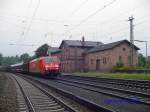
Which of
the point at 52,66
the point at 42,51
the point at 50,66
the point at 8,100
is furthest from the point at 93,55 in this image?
the point at 8,100

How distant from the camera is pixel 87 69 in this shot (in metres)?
75.6

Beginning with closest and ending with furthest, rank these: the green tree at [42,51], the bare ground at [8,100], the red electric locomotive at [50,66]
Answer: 1. the bare ground at [8,100]
2. the red electric locomotive at [50,66]
3. the green tree at [42,51]

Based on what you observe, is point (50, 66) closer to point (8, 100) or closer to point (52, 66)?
point (52, 66)

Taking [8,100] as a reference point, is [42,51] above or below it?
above

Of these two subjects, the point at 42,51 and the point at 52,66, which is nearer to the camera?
the point at 52,66

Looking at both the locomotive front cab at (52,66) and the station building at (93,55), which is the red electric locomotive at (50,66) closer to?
the locomotive front cab at (52,66)

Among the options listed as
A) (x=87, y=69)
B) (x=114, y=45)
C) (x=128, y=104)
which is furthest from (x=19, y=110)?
(x=87, y=69)

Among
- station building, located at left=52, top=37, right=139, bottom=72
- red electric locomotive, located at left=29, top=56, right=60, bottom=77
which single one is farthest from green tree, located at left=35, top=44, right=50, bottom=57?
red electric locomotive, located at left=29, top=56, right=60, bottom=77

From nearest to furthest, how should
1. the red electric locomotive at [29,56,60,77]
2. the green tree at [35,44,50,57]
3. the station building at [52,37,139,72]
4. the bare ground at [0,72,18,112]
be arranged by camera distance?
the bare ground at [0,72,18,112] → the red electric locomotive at [29,56,60,77] → the station building at [52,37,139,72] → the green tree at [35,44,50,57]

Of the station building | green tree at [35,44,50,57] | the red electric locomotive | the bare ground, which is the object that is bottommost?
the bare ground

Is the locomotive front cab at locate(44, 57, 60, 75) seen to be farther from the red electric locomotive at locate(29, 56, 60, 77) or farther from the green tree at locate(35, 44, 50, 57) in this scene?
the green tree at locate(35, 44, 50, 57)

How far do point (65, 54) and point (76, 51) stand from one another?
5.45m

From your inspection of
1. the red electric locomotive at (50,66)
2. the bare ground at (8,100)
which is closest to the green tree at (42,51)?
the red electric locomotive at (50,66)

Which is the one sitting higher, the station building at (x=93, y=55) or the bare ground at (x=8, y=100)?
the station building at (x=93, y=55)
